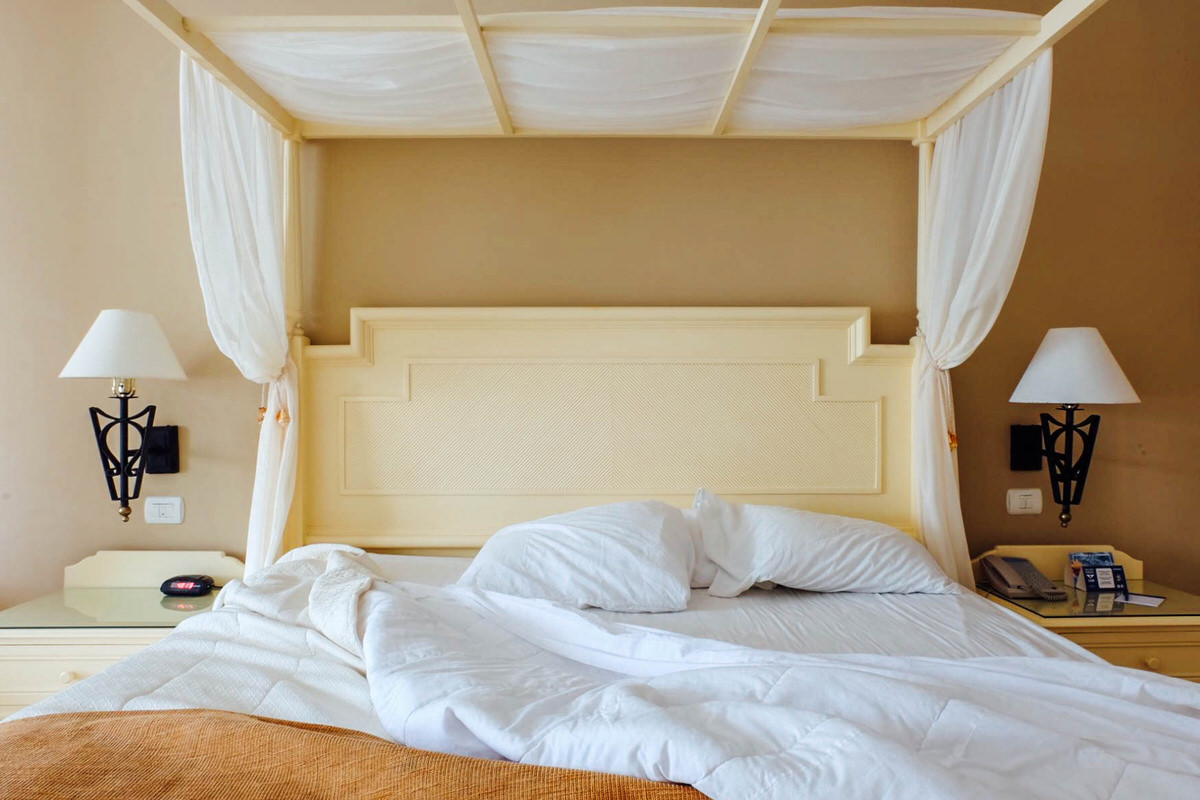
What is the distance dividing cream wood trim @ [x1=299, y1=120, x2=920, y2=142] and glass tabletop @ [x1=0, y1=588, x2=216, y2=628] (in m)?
1.60

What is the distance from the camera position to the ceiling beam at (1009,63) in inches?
68.1

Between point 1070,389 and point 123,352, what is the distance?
2.99 metres

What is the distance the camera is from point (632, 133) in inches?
98.9

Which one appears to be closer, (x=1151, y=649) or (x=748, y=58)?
(x=748, y=58)

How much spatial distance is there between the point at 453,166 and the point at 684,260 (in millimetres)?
882

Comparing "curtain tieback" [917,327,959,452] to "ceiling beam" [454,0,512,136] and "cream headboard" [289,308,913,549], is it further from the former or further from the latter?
"ceiling beam" [454,0,512,136]

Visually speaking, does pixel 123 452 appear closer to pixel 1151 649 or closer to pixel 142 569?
pixel 142 569

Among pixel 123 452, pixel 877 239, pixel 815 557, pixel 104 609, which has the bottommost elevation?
pixel 104 609

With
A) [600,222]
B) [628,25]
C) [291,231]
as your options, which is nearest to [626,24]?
[628,25]

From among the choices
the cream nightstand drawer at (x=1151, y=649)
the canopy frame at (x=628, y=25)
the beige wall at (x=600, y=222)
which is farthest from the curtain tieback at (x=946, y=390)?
the canopy frame at (x=628, y=25)

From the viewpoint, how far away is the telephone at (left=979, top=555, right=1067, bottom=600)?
2.39 meters

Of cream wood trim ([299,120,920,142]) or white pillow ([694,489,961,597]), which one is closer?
white pillow ([694,489,961,597])

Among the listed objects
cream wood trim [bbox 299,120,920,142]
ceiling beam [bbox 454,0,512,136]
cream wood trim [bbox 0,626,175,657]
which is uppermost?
cream wood trim [bbox 299,120,920,142]

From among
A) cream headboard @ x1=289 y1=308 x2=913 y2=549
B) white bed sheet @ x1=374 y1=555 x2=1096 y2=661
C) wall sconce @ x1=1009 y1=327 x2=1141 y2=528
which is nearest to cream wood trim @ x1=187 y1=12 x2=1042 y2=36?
cream headboard @ x1=289 y1=308 x2=913 y2=549
